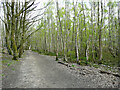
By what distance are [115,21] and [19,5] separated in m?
19.2

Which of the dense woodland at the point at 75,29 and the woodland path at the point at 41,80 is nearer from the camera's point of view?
the woodland path at the point at 41,80

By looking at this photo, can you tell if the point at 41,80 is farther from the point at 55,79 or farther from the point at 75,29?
the point at 75,29

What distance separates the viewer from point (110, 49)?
18.2 metres

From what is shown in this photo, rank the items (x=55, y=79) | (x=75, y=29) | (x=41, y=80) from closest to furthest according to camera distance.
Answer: (x=41, y=80) < (x=55, y=79) < (x=75, y=29)

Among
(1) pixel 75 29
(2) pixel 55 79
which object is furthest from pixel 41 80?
(1) pixel 75 29

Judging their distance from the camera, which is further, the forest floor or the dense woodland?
the dense woodland

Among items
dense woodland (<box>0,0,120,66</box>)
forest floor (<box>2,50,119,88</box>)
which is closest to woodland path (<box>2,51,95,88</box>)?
forest floor (<box>2,50,119,88</box>)

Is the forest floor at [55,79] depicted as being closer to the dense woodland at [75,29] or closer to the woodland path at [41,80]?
the woodland path at [41,80]

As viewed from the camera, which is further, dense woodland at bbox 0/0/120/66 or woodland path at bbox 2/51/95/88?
dense woodland at bbox 0/0/120/66

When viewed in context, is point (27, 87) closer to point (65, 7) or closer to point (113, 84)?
point (113, 84)

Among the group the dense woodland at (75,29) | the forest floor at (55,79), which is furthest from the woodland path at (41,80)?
the dense woodland at (75,29)

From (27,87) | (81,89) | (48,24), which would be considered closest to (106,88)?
(81,89)

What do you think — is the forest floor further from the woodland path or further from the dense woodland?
the dense woodland

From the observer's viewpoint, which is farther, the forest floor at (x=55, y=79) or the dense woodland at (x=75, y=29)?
the dense woodland at (x=75, y=29)
